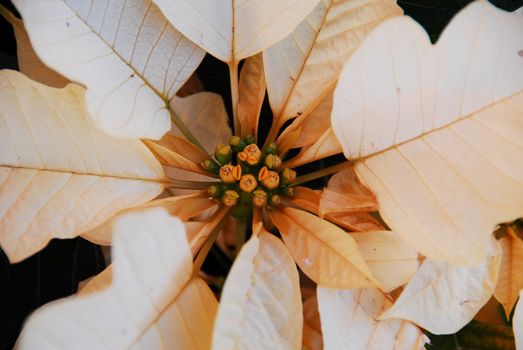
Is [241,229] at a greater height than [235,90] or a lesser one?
lesser

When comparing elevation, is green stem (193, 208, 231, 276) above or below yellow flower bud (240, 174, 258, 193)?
below

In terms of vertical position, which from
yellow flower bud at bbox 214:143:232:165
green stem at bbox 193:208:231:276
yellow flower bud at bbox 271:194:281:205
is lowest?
green stem at bbox 193:208:231:276

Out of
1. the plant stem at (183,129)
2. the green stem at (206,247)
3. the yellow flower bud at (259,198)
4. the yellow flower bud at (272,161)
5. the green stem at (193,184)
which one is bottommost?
the green stem at (206,247)

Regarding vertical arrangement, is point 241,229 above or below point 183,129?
below

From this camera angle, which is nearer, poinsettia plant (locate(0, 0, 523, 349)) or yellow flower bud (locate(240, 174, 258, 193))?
poinsettia plant (locate(0, 0, 523, 349))
